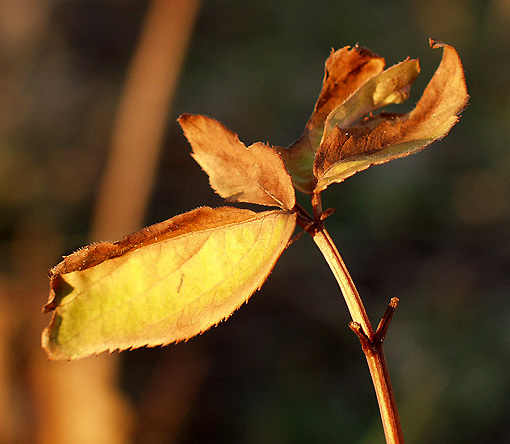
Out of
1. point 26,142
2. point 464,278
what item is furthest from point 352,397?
point 26,142

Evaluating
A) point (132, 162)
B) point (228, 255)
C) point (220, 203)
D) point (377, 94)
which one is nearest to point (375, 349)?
point (228, 255)

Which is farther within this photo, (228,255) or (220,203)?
(220,203)

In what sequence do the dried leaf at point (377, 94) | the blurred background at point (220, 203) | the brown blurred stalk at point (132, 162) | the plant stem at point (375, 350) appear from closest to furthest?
the plant stem at point (375, 350), the dried leaf at point (377, 94), the brown blurred stalk at point (132, 162), the blurred background at point (220, 203)

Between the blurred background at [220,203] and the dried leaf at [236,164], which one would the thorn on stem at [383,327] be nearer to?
the dried leaf at [236,164]

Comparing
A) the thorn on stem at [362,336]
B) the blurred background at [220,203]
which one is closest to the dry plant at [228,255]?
the thorn on stem at [362,336]

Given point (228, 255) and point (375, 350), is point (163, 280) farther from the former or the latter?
point (375, 350)

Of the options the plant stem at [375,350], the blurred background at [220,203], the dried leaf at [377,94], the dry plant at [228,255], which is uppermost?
the blurred background at [220,203]

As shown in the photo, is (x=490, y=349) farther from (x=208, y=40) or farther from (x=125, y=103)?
(x=208, y=40)
